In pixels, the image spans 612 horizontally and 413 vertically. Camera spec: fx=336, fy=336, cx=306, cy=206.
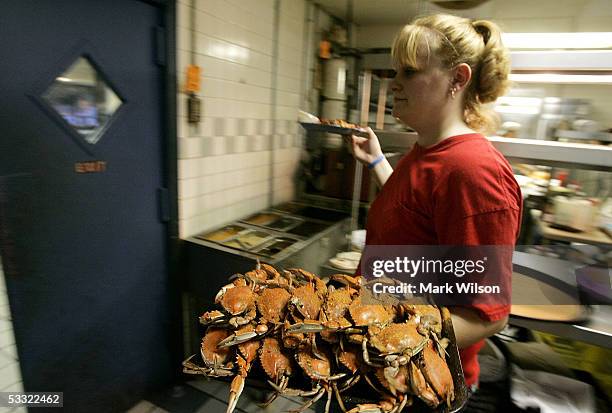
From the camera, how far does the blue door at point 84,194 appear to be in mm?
1554

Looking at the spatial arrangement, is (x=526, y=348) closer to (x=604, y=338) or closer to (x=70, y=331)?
(x=604, y=338)

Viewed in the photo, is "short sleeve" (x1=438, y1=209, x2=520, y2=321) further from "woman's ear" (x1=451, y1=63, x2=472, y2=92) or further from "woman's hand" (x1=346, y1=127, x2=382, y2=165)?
"woman's hand" (x1=346, y1=127, x2=382, y2=165)

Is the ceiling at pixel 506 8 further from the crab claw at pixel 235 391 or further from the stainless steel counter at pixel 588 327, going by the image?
the crab claw at pixel 235 391

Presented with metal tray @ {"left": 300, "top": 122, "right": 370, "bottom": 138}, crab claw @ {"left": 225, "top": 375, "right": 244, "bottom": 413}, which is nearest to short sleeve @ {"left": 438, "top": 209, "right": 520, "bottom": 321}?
crab claw @ {"left": 225, "top": 375, "right": 244, "bottom": 413}

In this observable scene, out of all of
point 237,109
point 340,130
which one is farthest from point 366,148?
point 237,109

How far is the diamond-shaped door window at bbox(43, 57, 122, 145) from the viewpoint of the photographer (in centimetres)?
167

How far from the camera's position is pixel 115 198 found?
2.00 metres

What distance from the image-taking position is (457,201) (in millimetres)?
907

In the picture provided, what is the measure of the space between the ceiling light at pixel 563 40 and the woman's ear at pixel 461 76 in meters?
0.70

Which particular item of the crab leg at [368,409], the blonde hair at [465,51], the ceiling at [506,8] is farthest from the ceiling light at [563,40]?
the crab leg at [368,409]

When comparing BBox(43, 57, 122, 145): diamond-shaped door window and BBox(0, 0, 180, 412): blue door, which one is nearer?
BBox(0, 0, 180, 412): blue door

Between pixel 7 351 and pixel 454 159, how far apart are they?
213 centimetres

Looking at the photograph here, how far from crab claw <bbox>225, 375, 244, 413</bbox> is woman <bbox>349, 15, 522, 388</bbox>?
23.5 inches

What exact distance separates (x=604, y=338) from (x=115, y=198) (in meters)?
2.49
